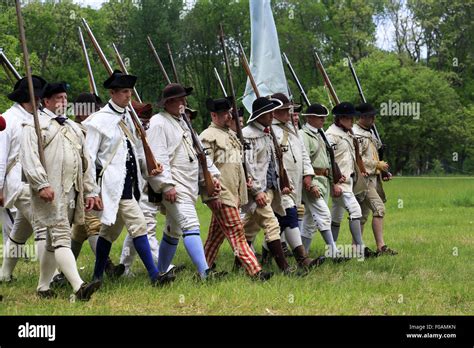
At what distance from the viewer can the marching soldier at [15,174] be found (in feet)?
26.4

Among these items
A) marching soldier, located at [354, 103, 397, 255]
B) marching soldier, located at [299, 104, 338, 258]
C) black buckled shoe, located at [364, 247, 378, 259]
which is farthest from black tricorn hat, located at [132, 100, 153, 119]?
black buckled shoe, located at [364, 247, 378, 259]

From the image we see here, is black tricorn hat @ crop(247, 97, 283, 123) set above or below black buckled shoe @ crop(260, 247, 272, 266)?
above

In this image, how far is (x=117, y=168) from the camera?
790 cm

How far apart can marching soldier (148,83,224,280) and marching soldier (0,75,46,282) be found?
1333 millimetres

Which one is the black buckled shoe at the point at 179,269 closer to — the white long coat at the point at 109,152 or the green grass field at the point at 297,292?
the green grass field at the point at 297,292

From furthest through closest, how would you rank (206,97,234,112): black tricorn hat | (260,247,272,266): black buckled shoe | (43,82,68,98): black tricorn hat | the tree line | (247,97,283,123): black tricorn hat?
the tree line → (260,247,272,266): black buckled shoe → (247,97,283,123): black tricorn hat → (206,97,234,112): black tricorn hat → (43,82,68,98): black tricorn hat

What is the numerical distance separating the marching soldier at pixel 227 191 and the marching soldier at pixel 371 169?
9.90 feet

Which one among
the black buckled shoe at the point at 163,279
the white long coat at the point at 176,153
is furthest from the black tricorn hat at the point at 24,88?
the black buckled shoe at the point at 163,279

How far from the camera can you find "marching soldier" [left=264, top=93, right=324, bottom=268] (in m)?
9.65

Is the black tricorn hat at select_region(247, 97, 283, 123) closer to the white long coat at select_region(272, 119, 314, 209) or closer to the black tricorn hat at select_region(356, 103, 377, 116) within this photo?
the white long coat at select_region(272, 119, 314, 209)

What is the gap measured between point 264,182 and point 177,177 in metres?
1.37
